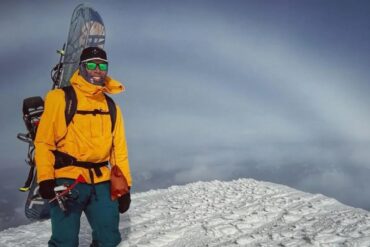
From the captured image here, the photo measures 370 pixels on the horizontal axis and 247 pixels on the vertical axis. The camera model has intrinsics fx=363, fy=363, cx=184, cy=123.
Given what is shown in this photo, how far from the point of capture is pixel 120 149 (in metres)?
4.64

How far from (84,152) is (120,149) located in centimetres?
54

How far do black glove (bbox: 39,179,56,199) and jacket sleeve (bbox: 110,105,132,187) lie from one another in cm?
87

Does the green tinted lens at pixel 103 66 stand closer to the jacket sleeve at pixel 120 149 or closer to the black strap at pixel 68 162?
the jacket sleeve at pixel 120 149

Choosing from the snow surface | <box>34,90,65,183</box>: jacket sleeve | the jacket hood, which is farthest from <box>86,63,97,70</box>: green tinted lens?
the snow surface

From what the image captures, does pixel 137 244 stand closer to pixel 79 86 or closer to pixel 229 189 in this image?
pixel 79 86

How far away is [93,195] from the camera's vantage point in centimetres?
437

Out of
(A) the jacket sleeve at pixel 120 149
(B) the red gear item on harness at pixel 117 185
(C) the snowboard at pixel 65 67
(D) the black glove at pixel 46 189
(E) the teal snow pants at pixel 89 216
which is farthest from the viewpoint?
(C) the snowboard at pixel 65 67

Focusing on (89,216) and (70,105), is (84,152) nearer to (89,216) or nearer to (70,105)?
(70,105)

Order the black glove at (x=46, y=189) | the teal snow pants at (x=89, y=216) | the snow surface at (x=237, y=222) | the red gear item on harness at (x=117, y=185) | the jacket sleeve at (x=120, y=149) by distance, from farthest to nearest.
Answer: the snow surface at (x=237, y=222) < the jacket sleeve at (x=120, y=149) < the red gear item on harness at (x=117, y=185) < the teal snow pants at (x=89, y=216) < the black glove at (x=46, y=189)

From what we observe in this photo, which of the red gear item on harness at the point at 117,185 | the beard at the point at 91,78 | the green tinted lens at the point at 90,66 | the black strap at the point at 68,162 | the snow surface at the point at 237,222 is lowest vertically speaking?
the snow surface at the point at 237,222

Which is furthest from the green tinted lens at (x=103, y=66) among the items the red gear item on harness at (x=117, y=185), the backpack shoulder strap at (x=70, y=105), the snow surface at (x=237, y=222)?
the snow surface at (x=237, y=222)

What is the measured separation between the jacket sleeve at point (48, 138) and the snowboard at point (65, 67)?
2535 millimetres

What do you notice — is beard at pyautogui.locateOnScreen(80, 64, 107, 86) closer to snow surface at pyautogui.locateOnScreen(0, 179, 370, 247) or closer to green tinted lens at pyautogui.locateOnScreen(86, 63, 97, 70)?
green tinted lens at pyautogui.locateOnScreen(86, 63, 97, 70)

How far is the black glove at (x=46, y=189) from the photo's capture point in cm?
396
